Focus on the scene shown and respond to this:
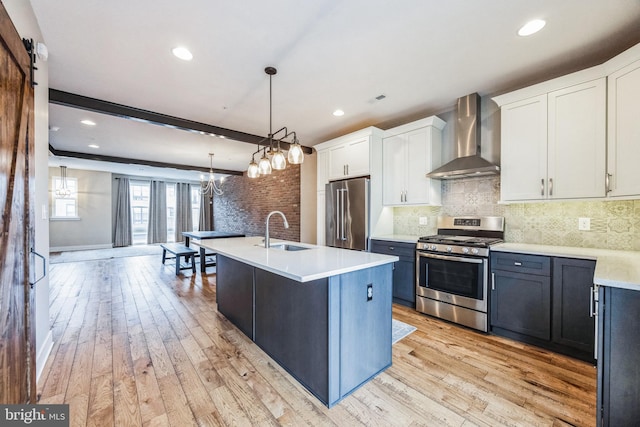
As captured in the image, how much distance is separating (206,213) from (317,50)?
31.4 ft

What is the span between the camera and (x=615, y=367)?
1217 millimetres

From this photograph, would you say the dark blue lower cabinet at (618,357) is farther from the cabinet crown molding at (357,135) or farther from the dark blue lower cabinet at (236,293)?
the cabinet crown molding at (357,135)

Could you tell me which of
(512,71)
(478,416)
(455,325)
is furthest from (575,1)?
(455,325)

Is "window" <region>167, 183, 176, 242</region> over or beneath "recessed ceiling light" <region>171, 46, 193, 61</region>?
beneath

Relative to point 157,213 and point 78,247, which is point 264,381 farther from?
point 157,213

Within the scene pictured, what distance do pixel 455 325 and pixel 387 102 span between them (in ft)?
8.99

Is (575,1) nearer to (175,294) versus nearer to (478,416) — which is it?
(478,416)

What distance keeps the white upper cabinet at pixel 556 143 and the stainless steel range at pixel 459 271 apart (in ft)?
1.77

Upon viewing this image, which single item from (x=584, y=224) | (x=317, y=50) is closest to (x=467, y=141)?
(x=584, y=224)

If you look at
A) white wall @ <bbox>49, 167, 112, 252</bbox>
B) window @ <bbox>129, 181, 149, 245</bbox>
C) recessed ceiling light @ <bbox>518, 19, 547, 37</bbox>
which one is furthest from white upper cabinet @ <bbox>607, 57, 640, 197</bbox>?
window @ <bbox>129, 181, 149, 245</bbox>

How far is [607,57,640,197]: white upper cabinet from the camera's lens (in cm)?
195

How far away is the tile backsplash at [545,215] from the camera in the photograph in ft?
7.64

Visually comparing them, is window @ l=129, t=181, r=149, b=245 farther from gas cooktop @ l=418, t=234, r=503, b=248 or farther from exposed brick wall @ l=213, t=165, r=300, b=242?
gas cooktop @ l=418, t=234, r=503, b=248

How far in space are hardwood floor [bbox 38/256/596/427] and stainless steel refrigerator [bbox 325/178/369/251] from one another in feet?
4.22
